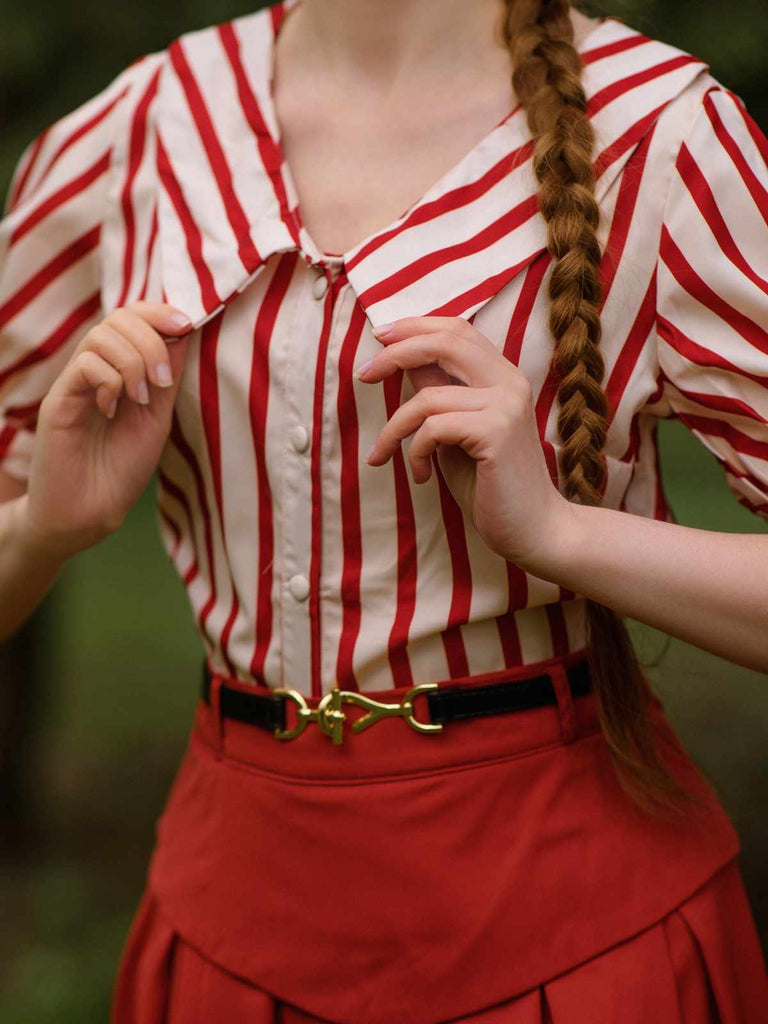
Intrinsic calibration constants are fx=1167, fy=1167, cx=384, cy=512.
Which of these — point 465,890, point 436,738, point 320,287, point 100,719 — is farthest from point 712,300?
point 100,719

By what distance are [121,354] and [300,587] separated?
25 cm

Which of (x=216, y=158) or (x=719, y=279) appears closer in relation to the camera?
(x=719, y=279)

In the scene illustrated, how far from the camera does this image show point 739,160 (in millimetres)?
950

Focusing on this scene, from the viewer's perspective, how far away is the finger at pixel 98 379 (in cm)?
98

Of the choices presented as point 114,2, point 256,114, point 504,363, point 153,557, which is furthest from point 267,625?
point 153,557

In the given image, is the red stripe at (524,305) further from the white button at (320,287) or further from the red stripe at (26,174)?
the red stripe at (26,174)

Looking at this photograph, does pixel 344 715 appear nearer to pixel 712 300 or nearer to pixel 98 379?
pixel 98 379

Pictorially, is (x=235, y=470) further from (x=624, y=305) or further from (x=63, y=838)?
→ (x=63, y=838)

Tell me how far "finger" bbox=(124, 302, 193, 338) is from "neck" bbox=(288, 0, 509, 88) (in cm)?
29

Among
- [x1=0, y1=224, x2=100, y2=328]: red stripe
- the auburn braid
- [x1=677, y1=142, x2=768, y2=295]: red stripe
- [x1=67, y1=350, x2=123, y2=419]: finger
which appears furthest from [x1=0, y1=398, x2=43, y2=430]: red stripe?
[x1=677, y1=142, x2=768, y2=295]: red stripe

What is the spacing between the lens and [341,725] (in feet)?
3.31

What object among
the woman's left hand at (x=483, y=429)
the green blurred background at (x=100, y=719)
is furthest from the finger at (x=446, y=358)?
the green blurred background at (x=100, y=719)

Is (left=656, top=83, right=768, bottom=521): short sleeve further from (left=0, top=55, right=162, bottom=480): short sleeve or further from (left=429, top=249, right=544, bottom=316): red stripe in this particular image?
(left=0, top=55, right=162, bottom=480): short sleeve

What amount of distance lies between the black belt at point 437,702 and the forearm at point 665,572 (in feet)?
0.43
